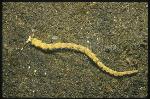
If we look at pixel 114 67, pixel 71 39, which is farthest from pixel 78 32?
pixel 114 67

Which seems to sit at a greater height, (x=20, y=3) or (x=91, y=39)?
(x=20, y=3)

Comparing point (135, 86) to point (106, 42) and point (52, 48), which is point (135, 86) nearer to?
point (106, 42)

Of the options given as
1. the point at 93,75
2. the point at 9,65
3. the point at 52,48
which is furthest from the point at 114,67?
the point at 9,65

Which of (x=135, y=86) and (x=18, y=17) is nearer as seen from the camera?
(x=135, y=86)

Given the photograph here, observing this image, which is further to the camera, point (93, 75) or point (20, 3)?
point (20, 3)

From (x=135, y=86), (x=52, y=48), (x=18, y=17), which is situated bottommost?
(x=135, y=86)

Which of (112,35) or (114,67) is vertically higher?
(112,35)

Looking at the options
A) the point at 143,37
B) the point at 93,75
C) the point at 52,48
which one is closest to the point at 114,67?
the point at 93,75

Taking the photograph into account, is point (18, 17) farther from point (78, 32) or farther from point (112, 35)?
point (112, 35)
